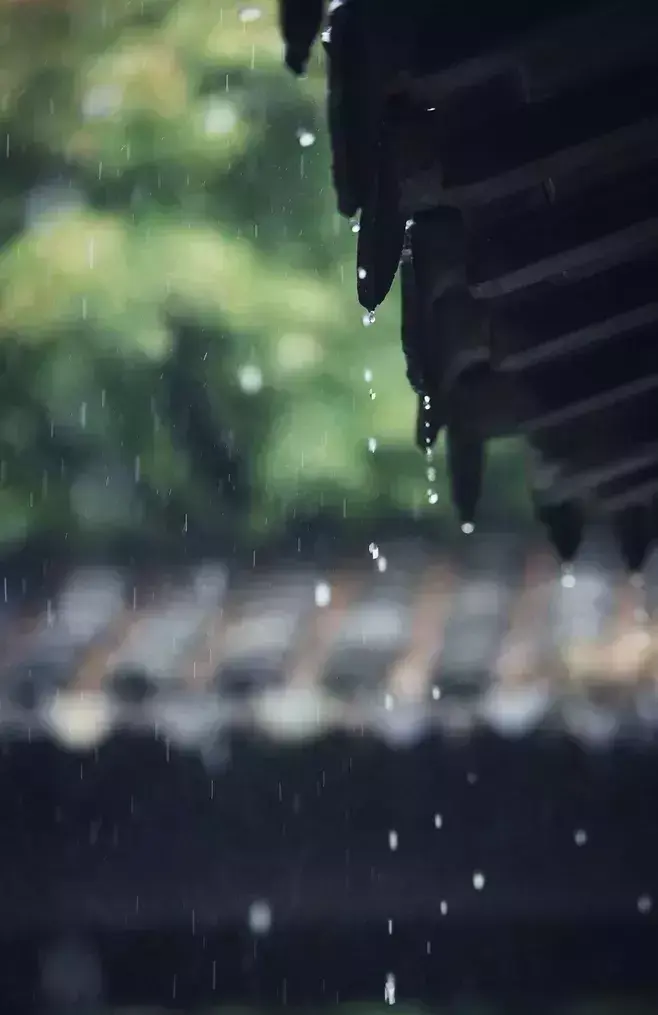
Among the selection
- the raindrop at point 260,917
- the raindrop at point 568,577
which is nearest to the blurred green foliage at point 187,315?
the raindrop at point 568,577

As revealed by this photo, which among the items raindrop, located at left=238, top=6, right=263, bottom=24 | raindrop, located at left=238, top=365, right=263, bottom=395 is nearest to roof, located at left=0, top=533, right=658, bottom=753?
raindrop, located at left=238, top=365, right=263, bottom=395

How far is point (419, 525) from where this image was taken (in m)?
2.94

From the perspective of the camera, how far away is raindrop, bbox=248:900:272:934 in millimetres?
1940

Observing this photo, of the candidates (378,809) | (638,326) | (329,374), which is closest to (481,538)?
(329,374)

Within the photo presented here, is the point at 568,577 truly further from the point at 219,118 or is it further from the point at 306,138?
the point at 219,118

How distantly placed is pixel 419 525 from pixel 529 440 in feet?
6.48

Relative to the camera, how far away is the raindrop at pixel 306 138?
9.48 ft

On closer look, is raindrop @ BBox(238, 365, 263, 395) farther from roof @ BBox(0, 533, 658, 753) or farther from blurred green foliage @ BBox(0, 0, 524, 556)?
roof @ BBox(0, 533, 658, 753)

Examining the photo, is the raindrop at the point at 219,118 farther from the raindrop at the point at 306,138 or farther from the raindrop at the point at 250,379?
the raindrop at the point at 250,379

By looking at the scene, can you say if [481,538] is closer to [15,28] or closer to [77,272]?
[77,272]

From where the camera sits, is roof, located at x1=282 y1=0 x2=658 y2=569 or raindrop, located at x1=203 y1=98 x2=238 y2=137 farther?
raindrop, located at x1=203 y1=98 x2=238 y2=137

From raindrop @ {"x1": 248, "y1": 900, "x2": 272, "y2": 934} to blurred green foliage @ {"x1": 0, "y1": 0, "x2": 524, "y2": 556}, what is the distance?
1.13 m

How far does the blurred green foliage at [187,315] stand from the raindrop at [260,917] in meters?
1.13

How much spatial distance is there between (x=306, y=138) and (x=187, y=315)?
1.88ft
